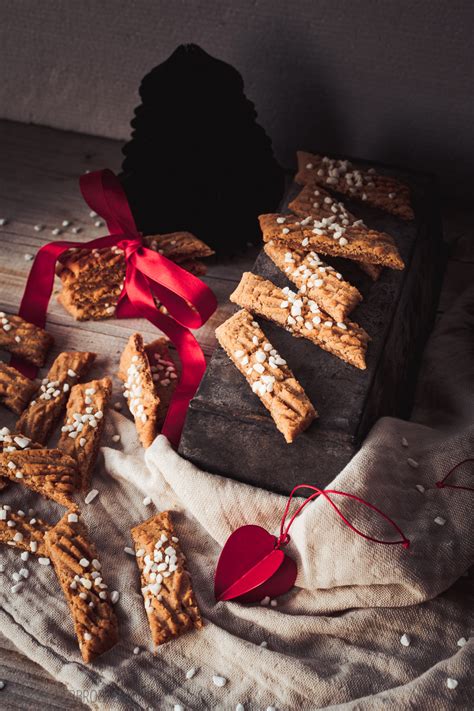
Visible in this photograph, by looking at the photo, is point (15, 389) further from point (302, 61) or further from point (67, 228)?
point (302, 61)

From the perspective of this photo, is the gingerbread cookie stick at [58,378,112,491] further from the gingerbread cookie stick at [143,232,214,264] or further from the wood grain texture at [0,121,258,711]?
the gingerbread cookie stick at [143,232,214,264]

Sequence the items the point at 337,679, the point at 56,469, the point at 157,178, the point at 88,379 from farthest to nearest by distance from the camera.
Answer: the point at 157,178, the point at 88,379, the point at 56,469, the point at 337,679

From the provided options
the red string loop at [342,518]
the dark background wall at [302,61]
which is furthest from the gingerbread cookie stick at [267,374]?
the dark background wall at [302,61]

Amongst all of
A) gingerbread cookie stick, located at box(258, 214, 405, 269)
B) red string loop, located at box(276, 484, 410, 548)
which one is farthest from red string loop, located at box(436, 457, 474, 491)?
gingerbread cookie stick, located at box(258, 214, 405, 269)

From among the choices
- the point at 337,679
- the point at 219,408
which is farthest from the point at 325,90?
the point at 337,679

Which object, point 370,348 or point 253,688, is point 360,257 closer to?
point 370,348

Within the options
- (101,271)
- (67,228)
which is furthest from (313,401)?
(67,228)
